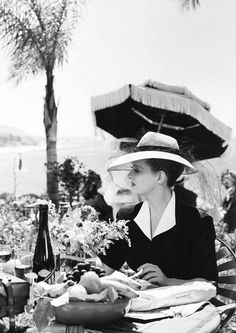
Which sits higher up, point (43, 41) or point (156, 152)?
point (43, 41)

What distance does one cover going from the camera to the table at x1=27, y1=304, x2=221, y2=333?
142cm

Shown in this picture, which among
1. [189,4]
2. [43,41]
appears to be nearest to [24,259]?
[189,4]

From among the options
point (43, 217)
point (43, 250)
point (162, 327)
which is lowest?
point (162, 327)

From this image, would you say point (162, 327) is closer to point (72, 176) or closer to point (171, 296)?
point (171, 296)

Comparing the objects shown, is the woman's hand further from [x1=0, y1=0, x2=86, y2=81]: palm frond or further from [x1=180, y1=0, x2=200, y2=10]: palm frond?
[x1=0, y1=0, x2=86, y2=81]: palm frond

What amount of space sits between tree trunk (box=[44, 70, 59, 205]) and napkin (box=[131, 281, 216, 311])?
19.9 ft

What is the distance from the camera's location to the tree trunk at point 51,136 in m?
7.86

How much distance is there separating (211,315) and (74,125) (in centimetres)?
651

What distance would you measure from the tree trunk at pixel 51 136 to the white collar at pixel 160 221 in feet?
18.3

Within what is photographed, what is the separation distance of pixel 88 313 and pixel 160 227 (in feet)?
2.66

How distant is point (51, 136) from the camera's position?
805 centimetres

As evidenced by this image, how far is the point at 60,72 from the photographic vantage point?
7801 mm

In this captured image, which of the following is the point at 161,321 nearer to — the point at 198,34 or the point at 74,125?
the point at 198,34

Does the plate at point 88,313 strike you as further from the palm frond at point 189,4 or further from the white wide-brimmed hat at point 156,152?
the palm frond at point 189,4
